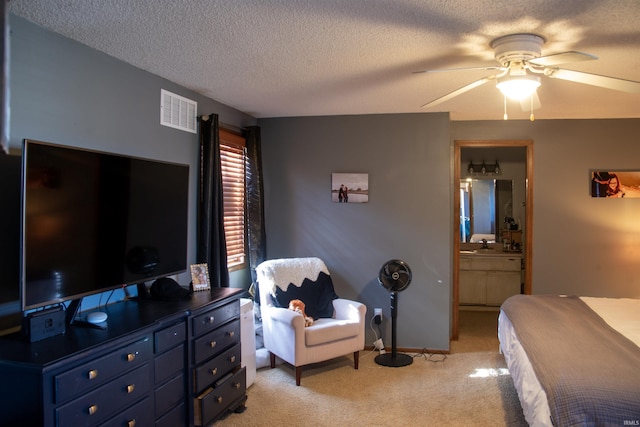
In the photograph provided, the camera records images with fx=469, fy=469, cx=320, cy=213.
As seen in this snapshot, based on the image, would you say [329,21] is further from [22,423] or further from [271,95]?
[22,423]

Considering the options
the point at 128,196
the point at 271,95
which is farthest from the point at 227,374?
the point at 271,95

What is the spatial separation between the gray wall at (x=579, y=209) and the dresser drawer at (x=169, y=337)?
3765mm

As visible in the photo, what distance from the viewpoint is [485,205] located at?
6.57 metres

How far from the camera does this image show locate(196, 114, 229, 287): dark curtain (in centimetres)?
376

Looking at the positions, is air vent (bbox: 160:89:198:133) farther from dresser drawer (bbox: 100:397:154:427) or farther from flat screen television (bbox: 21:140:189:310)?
dresser drawer (bbox: 100:397:154:427)

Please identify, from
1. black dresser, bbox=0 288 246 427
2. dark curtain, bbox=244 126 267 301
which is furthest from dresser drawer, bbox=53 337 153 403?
dark curtain, bbox=244 126 267 301

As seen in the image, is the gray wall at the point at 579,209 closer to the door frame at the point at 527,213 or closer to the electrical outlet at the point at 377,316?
the door frame at the point at 527,213

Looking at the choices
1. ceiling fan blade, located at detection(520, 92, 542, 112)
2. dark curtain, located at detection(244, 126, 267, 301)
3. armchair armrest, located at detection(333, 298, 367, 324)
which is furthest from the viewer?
dark curtain, located at detection(244, 126, 267, 301)

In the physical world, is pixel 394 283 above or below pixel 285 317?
above

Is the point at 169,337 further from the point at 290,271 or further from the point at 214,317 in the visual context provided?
the point at 290,271

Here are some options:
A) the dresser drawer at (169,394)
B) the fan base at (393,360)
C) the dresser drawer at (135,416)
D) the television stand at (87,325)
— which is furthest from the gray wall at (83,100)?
the fan base at (393,360)

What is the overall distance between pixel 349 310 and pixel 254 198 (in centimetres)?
145

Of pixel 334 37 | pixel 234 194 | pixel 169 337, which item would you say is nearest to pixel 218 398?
pixel 169 337

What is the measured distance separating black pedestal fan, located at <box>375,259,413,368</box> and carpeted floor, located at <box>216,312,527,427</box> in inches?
5.1
